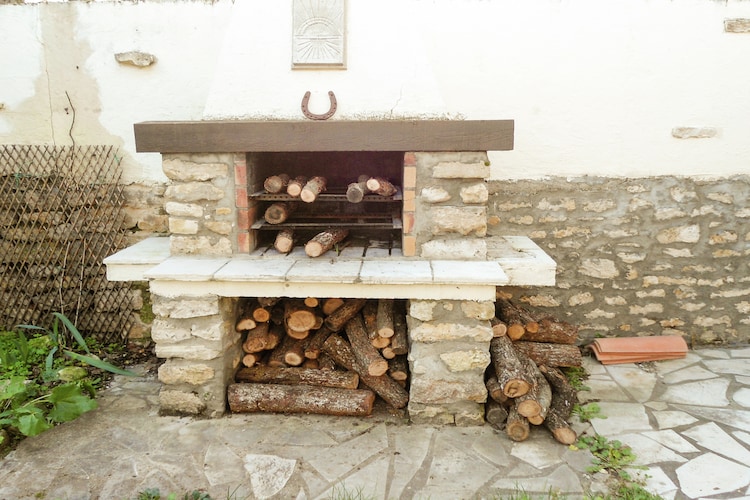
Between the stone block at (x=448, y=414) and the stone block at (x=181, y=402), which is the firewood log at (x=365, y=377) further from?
the stone block at (x=181, y=402)

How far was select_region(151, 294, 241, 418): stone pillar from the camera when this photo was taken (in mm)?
3684

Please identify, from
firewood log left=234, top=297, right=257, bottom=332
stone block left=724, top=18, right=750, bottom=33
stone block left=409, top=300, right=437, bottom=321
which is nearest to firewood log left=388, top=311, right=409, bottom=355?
stone block left=409, top=300, right=437, bottom=321

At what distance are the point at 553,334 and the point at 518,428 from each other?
113cm

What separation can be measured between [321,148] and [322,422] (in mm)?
1836

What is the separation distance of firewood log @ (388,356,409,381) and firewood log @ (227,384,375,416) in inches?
8.2

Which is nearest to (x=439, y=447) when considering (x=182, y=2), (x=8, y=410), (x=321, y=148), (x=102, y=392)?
(x=321, y=148)

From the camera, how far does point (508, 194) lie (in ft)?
15.6

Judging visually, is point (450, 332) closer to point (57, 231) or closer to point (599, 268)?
point (599, 268)

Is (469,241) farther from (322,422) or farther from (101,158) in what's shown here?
(101,158)

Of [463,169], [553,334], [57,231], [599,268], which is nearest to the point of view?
[463,169]

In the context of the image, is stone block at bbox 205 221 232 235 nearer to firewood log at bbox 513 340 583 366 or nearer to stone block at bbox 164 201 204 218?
stone block at bbox 164 201 204 218

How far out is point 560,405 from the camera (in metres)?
3.78

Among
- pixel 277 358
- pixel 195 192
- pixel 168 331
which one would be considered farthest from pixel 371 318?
pixel 195 192

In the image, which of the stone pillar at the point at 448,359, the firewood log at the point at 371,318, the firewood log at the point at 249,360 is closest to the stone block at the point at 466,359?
the stone pillar at the point at 448,359
